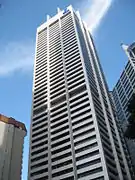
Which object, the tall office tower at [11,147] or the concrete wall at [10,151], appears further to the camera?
the tall office tower at [11,147]

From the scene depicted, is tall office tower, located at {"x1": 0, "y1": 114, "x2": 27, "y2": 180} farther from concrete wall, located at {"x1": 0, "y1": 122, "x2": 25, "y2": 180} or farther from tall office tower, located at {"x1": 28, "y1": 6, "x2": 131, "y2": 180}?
tall office tower, located at {"x1": 28, "y1": 6, "x2": 131, "y2": 180}

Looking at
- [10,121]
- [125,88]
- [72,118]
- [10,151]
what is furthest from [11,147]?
[125,88]

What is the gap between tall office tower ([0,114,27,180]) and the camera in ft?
115

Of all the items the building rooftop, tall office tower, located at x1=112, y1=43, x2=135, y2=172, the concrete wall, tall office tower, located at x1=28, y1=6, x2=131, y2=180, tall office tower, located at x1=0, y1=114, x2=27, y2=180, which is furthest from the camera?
tall office tower, located at x1=112, y1=43, x2=135, y2=172

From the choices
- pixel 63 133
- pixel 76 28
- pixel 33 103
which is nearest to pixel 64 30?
pixel 76 28

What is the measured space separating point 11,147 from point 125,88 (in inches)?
4330

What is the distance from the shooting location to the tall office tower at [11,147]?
34.9 m

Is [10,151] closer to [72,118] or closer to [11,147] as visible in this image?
[11,147]

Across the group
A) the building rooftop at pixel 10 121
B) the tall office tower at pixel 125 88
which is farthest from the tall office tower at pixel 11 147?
the tall office tower at pixel 125 88

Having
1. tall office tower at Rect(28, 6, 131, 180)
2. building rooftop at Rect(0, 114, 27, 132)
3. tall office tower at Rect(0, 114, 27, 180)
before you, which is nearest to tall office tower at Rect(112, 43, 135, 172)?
tall office tower at Rect(28, 6, 131, 180)

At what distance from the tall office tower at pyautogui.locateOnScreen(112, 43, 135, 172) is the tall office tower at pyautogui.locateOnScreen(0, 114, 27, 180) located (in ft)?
315

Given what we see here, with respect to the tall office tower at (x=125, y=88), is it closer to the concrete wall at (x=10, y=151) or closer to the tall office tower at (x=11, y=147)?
the tall office tower at (x=11, y=147)

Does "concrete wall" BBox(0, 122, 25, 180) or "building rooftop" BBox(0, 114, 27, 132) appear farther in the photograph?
"building rooftop" BBox(0, 114, 27, 132)

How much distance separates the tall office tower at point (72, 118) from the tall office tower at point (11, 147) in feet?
125
